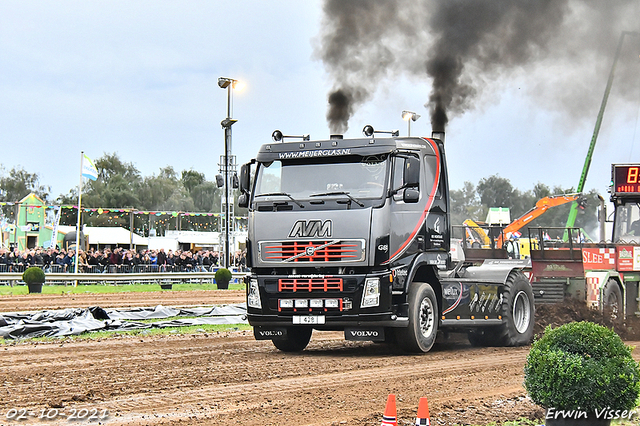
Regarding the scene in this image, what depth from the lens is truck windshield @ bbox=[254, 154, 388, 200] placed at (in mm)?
11734

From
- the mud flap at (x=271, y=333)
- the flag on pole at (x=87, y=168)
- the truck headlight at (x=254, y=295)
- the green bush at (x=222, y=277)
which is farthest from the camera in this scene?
the flag on pole at (x=87, y=168)

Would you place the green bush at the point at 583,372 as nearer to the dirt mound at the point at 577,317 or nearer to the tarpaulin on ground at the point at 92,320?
the dirt mound at the point at 577,317

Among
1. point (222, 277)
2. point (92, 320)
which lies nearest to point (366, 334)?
point (92, 320)

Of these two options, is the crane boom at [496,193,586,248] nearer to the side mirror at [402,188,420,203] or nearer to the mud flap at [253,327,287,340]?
the side mirror at [402,188,420,203]

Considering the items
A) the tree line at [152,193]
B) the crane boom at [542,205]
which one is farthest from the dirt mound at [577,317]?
the tree line at [152,193]

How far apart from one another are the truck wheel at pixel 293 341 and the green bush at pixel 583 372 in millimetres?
6871

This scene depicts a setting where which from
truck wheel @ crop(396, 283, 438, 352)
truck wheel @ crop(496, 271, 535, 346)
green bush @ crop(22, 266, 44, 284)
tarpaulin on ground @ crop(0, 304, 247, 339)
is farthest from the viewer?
green bush @ crop(22, 266, 44, 284)

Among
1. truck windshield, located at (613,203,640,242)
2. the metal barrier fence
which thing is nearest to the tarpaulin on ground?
truck windshield, located at (613,203,640,242)

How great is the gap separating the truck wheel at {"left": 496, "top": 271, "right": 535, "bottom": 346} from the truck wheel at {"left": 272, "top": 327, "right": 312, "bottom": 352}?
11.7 ft

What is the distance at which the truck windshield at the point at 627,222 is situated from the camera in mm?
16594

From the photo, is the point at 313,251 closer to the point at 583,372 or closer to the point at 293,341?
the point at 293,341

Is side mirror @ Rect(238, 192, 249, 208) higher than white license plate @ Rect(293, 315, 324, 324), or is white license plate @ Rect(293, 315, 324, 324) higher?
side mirror @ Rect(238, 192, 249, 208)

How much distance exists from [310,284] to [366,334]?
1.16 meters

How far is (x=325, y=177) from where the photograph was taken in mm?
12039
